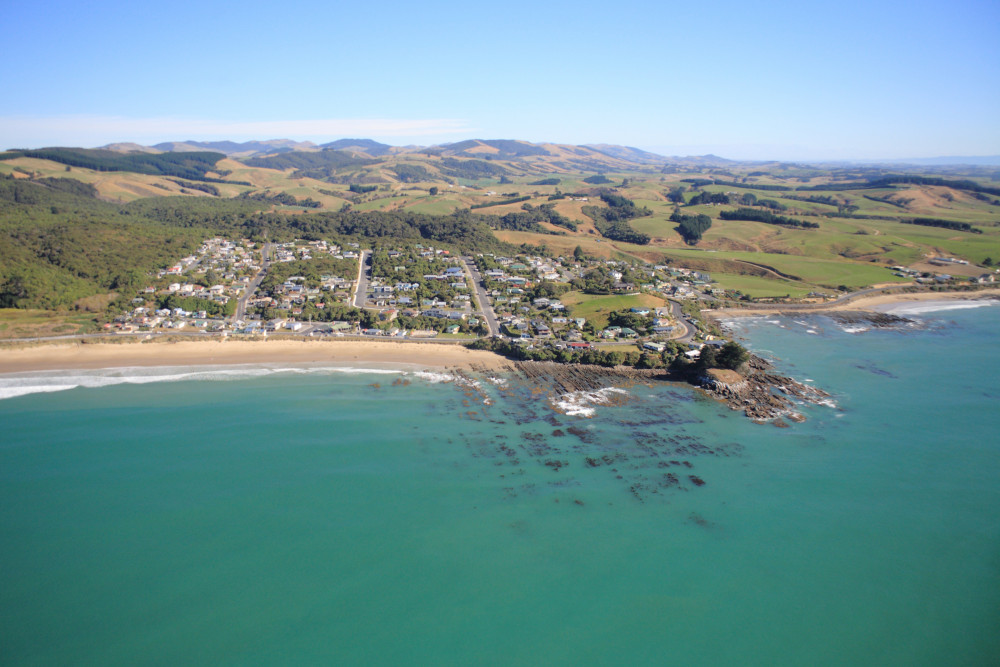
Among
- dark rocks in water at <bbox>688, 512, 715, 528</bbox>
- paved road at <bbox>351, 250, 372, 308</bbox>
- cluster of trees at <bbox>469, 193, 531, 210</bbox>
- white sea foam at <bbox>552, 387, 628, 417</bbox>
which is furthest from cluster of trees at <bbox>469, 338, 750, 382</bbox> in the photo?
cluster of trees at <bbox>469, 193, 531, 210</bbox>

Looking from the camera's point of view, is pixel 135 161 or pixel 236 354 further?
pixel 135 161

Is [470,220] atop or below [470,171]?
below

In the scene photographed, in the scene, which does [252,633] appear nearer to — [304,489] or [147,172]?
[304,489]

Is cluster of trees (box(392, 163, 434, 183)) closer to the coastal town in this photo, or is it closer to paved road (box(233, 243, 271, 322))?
paved road (box(233, 243, 271, 322))

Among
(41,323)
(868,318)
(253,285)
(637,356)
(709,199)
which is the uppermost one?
(709,199)

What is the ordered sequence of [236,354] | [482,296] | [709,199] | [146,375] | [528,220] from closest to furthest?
[146,375] → [236,354] → [482,296] → [528,220] → [709,199]

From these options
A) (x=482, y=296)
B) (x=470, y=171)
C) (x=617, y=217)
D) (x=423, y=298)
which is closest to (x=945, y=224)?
(x=617, y=217)

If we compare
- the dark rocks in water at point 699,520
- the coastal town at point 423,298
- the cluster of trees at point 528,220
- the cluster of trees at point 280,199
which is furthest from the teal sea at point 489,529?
the cluster of trees at point 280,199

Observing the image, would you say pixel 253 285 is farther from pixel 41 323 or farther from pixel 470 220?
pixel 470 220
